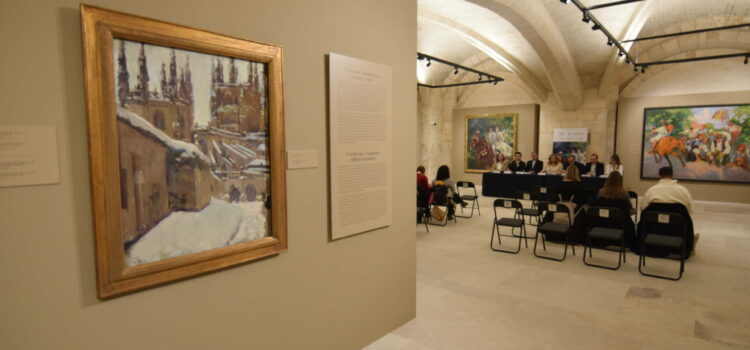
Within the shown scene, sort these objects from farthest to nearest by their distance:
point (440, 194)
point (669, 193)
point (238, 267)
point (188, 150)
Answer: point (440, 194) → point (669, 193) → point (238, 267) → point (188, 150)

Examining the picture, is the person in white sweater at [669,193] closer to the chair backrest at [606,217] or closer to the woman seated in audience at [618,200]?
the woman seated in audience at [618,200]

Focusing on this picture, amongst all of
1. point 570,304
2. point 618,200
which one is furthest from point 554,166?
point 570,304

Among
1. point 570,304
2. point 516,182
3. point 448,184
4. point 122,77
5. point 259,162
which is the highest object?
point 122,77

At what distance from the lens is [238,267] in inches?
84.0

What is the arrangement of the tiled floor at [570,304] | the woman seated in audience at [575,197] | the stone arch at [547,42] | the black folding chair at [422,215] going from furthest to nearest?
the stone arch at [547,42]
the black folding chair at [422,215]
the woman seated in audience at [575,197]
the tiled floor at [570,304]

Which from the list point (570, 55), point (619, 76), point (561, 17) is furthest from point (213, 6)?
point (619, 76)

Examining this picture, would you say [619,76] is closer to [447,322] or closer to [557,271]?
[557,271]

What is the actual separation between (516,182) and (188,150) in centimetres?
1034

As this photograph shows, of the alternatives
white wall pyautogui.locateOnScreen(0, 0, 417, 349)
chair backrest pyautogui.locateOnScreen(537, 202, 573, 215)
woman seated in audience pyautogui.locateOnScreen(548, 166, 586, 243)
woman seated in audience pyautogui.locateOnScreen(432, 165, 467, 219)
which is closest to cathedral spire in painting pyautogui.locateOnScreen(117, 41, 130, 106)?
white wall pyautogui.locateOnScreen(0, 0, 417, 349)

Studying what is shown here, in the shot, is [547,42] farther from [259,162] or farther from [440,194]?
[259,162]

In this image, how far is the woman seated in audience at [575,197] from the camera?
19.2ft

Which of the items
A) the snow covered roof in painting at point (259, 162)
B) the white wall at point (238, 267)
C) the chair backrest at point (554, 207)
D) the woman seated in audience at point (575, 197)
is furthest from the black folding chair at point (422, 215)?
the snow covered roof in painting at point (259, 162)

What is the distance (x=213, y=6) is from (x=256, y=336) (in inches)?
71.5

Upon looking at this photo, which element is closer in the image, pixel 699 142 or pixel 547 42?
pixel 547 42
